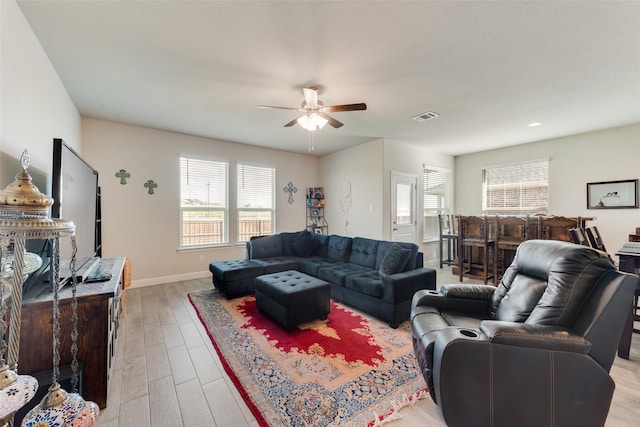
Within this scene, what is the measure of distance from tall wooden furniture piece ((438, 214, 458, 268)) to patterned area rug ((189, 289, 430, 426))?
143 inches

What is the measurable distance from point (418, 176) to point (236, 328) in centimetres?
478

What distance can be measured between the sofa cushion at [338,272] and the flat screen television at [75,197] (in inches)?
102

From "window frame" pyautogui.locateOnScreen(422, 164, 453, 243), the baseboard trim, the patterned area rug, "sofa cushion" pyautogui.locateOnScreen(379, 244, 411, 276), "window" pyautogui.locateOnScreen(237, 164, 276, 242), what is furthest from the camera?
"window frame" pyautogui.locateOnScreen(422, 164, 453, 243)

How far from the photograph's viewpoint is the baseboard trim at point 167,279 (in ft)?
13.9

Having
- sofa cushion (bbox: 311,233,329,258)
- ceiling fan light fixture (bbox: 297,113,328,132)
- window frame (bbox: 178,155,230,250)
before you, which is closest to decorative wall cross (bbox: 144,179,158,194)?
window frame (bbox: 178,155,230,250)

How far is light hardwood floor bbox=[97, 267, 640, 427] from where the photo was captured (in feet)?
5.21

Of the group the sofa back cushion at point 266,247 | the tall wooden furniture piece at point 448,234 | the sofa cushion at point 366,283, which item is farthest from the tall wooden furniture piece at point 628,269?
Answer: the sofa back cushion at point 266,247

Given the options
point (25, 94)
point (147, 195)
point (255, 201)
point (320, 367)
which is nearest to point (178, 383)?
point (320, 367)

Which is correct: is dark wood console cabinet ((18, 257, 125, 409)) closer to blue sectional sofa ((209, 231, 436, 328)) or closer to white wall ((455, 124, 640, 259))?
blue sectional sofa ((209, 231, 436, 328))

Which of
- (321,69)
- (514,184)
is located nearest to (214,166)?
(321,69)

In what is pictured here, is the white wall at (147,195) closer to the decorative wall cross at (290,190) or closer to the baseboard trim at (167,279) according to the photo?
the baseboard trim at (167,279)

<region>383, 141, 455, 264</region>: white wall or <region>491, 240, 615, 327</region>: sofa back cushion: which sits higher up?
<region>383, 141, 455, 264</region>: white wall

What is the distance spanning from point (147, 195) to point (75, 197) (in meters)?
2.48

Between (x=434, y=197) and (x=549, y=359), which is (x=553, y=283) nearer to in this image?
(x=549, y=359)
